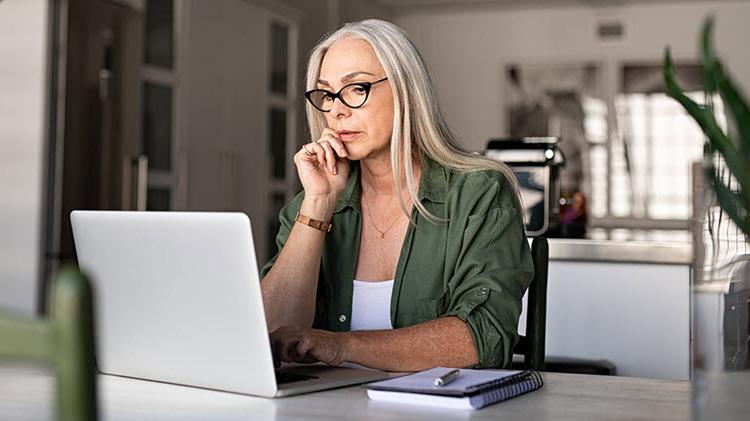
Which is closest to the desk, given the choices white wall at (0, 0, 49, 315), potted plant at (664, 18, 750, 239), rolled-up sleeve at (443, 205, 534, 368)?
rolled-up sleeve at (443, 205, 534, 368)

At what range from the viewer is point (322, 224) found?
1.88 m

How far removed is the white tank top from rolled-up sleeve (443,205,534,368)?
0.13 m

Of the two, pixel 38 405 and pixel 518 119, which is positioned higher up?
pixel 518 119

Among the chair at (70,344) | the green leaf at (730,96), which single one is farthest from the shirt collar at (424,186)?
the chair at (70,344)

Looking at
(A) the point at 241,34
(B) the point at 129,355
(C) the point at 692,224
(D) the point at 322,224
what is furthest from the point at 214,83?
(C) the point at 692,224

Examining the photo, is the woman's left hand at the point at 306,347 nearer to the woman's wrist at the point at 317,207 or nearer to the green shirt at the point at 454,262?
the green shirt at the point at 454,262

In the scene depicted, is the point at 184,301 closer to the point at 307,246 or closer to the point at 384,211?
the point at 307,246

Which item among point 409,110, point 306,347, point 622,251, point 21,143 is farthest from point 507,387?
point 21,143

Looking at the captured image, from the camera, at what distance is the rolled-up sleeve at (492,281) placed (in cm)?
162

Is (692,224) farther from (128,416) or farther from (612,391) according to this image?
(128,416)

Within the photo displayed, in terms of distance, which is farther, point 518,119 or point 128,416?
point 518,119

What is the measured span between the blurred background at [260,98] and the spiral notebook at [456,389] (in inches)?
13.3

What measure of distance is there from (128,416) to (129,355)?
244mm

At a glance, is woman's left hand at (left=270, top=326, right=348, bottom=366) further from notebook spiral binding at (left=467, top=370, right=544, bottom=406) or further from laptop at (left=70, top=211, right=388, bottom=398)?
notebook spiral binding at (left=467, top=370, right=544, bottom=406)
